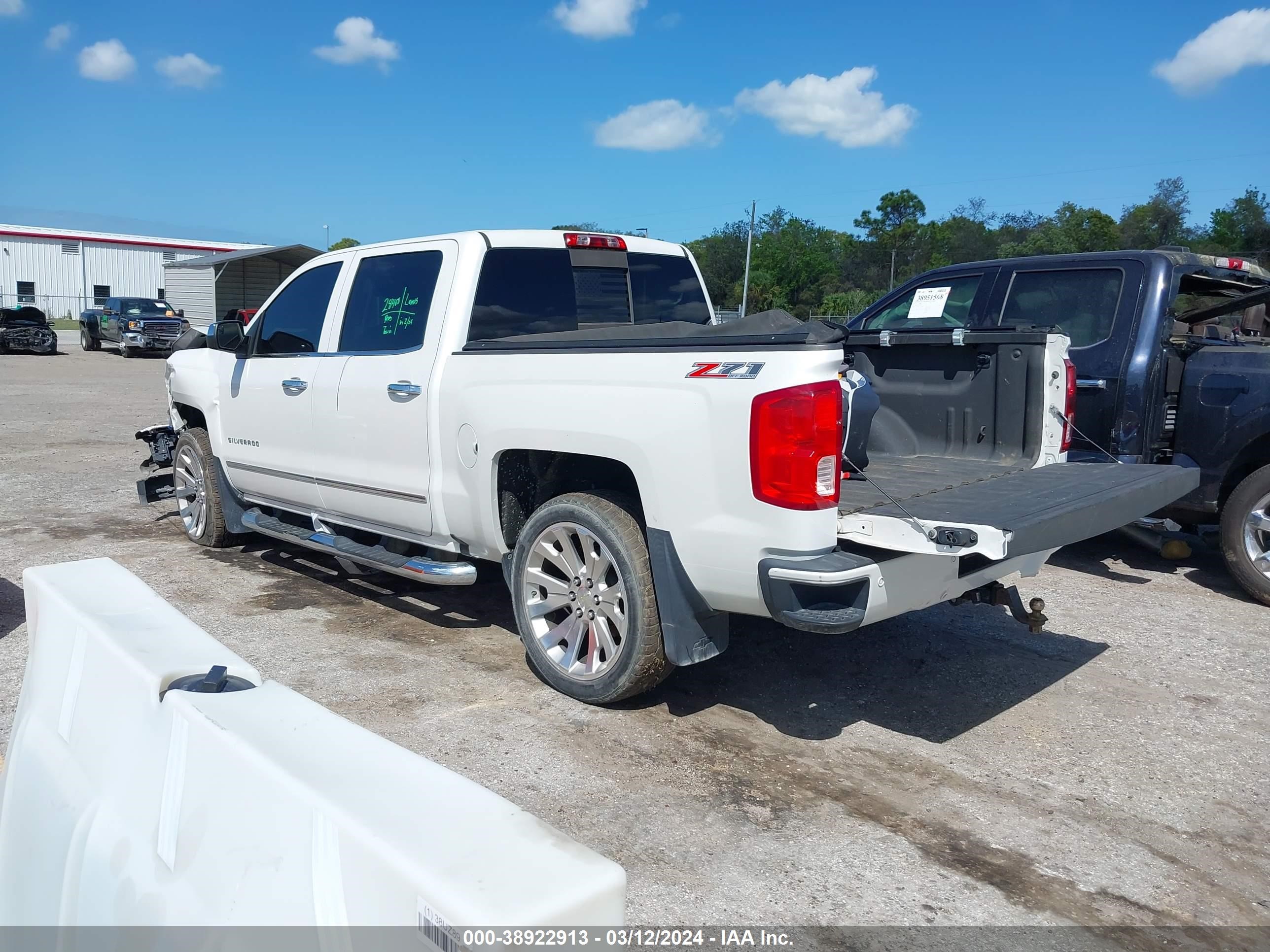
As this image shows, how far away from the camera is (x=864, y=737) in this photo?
4258 millimetres

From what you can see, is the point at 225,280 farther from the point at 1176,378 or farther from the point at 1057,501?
the point at 1057,501

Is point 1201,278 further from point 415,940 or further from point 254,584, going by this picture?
point 415,940

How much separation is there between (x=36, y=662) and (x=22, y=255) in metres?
65.1

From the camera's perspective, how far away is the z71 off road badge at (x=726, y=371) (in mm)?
3596

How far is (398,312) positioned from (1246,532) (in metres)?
5.10

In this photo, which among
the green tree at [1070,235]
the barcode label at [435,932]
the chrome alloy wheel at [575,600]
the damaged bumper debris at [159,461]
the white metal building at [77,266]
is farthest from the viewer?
the white metal building at [77,266]

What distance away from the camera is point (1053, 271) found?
692cm

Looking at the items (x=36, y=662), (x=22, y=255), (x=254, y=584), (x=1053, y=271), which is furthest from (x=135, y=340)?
(x=22, y=255)

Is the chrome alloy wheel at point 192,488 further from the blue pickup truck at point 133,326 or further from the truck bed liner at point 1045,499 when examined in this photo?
the blue pickup truck at point 133,326

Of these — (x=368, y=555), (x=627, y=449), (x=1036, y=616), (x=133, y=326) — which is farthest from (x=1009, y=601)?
(x=133, y=326)

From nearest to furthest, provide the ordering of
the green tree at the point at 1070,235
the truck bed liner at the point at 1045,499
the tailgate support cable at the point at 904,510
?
1. the tailgate support cable at the point at 904,510
2. the truck bed liner at the point at 1045,499
3. the green tree at the point at 1070,235

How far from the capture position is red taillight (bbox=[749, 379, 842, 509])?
3.52m

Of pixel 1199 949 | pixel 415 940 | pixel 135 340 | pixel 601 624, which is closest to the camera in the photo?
pixel 415 940

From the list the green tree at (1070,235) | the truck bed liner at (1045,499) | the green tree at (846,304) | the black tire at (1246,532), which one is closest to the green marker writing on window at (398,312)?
the truck bed liner at (1045,499)
